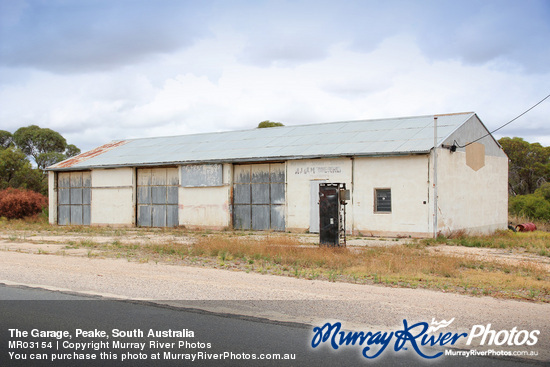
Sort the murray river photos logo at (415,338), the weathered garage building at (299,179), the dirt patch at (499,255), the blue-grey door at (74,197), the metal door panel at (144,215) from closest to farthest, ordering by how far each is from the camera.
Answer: the murray river photos logo at (415,338)
the dirt patch at (499,255)
the weathered garage building at (299,179)
the metal door panel at (144,215)
the blue-grey door at (74,197)

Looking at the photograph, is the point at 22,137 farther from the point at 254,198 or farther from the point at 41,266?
the point at 41,266

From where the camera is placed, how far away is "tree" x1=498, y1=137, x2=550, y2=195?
4488 centimetres

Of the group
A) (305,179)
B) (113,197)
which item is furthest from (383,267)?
(113,197)

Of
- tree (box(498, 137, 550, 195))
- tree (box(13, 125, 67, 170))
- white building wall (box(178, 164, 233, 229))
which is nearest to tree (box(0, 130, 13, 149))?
tree (box(13, 125, 67, 170))

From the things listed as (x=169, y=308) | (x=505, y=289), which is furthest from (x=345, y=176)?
(x=169, y=308)

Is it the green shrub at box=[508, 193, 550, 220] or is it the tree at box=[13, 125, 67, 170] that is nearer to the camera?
the green shrub at box=[508, 193, 550, 220]

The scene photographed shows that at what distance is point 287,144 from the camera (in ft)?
88.8

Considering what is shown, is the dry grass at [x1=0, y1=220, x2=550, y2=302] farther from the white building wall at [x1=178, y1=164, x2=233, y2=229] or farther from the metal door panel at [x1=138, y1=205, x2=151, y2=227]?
the metal door panel at [x1=138, y1=205, x2=151, y2=227]

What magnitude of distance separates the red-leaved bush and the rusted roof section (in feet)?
14.6

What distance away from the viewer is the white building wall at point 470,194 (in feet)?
72.3

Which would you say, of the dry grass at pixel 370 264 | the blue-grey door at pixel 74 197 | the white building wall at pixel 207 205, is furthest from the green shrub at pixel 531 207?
the blue-grey door at pixel 74 197

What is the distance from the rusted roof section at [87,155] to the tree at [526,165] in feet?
105

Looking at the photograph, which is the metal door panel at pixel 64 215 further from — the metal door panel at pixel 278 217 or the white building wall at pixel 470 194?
the white building wall at pixel 470 194

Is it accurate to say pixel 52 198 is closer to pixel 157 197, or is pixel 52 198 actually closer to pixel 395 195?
pixel 157 197
